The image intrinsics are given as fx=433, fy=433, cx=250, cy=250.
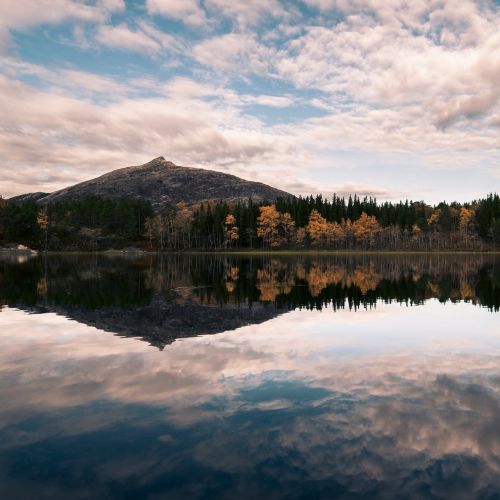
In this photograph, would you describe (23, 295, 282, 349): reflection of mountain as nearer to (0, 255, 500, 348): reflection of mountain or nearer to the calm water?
(0, 255, 500, 348): reflection of mountain

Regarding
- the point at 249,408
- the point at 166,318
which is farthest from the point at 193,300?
the point at 249,408

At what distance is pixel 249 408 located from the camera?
13234mm

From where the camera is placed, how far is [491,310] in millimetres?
32562

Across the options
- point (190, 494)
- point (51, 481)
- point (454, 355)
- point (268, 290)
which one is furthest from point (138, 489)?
point (268, 290)

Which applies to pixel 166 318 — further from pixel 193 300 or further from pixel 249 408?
pixel 249 408

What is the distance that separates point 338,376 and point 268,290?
99.6 feet

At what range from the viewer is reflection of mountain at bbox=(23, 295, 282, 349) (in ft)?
80.9

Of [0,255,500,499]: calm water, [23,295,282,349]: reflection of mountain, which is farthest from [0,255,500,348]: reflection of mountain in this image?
[0,255,500,499]: calm water

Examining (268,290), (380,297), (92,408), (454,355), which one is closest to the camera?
(92,408)

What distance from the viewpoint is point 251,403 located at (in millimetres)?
13656

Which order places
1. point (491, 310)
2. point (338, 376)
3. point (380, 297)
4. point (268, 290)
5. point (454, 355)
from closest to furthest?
point (338, 376)
point (454, 355)
point (491, 310)
point (380, 297)
point (268, 290)

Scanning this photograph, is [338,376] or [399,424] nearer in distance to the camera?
[399,424]

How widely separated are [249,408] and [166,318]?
665 inches

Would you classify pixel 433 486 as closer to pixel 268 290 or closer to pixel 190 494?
pixel 190 494
